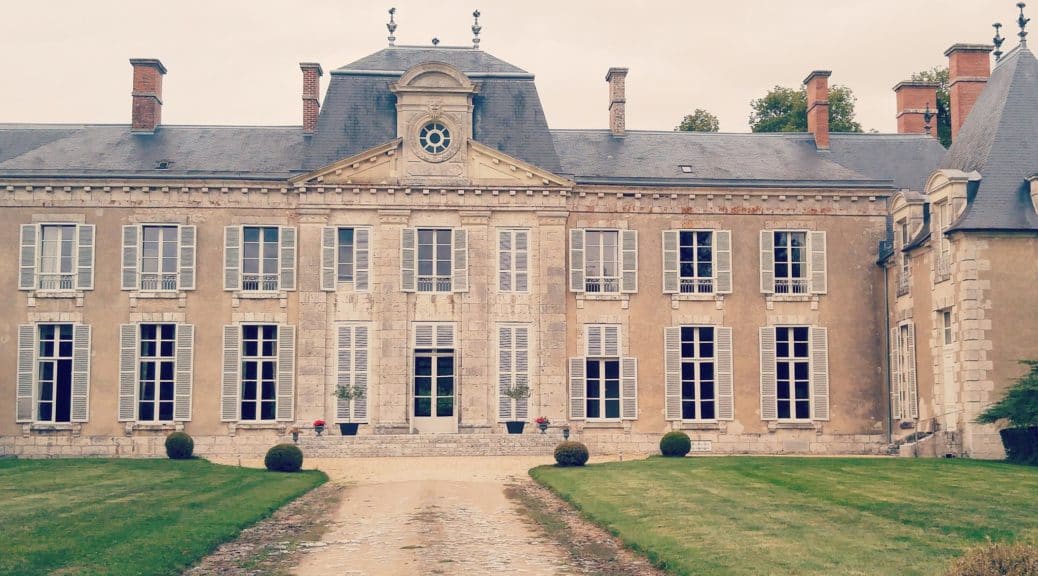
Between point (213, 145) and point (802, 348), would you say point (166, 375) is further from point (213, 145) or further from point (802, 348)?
point (802, 348)

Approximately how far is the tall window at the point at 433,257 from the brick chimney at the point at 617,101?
6.16 m

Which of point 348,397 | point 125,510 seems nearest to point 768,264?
point 348,397

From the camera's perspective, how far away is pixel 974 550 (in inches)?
403

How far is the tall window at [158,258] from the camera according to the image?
3145 centimetres

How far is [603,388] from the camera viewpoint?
104 ft

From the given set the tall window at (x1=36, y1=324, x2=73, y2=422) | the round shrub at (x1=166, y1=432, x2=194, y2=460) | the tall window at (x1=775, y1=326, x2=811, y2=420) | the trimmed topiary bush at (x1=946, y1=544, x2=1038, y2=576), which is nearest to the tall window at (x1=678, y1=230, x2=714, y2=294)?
the tall window at (x1=775, y1=326, x2=811, y2=420)

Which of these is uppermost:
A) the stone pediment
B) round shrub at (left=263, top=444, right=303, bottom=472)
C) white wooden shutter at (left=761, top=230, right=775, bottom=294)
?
the stone pediment

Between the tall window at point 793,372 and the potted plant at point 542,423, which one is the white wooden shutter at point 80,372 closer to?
the potted plant at point 542,423

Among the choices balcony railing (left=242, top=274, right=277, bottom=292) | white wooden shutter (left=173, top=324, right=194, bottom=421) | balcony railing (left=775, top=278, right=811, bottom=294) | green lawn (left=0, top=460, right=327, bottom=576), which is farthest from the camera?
balcony railing (left=775, top=278, right=811, bottom=294)

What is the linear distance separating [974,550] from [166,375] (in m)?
24.3

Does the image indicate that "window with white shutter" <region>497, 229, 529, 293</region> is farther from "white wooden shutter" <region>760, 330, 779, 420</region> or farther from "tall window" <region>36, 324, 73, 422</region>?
"tall window" <region>36, 324, 73, 422</region>

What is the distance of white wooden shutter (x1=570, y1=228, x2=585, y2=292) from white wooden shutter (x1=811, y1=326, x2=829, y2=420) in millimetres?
5936

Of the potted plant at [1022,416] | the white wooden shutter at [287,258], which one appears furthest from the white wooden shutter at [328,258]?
the potted plant at [1022,416]

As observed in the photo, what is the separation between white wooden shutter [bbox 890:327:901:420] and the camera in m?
31.2
